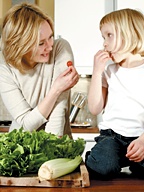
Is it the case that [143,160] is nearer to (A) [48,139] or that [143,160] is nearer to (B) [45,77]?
(A) [48,139]

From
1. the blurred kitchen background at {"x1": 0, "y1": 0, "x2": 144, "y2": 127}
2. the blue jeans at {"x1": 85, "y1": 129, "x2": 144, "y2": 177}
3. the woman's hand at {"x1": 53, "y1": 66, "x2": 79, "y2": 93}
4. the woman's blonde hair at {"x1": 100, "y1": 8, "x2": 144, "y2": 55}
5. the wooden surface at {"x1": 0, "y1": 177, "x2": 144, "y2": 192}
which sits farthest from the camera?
the blurred kitchen background at {"x1": 0, "y1": 0, "x2": 144, "y2": 127}

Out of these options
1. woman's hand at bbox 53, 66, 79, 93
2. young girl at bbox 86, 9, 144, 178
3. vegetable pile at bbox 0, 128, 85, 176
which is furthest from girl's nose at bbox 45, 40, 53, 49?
vegetable pile at bbox 0, 128, 85, 176

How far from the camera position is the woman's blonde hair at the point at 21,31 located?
2076 millimetres

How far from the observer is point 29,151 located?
4.37ft

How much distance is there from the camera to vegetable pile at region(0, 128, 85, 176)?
1.29 m

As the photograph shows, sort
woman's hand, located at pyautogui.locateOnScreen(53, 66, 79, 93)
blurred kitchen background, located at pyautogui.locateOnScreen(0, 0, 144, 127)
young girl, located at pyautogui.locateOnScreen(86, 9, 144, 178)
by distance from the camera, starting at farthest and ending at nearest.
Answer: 1. blurred kitchen background, located at pyautogui.locateOnScreen(0, 0, 144, 127)
2. woman's hand, located at pyautogui.locateOnScreen(53, 66, 79, 93)
3. young girl, located at pyautogui.locateOnScreen(86, 9, 144, 178)

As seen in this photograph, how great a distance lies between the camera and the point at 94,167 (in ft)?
4.89

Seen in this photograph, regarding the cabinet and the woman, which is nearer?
the woman

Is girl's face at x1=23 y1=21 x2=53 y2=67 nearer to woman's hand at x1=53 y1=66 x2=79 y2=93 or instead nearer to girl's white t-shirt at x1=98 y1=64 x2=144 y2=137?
woman's hand at x1=53 y1=66 x2=79 y2=93

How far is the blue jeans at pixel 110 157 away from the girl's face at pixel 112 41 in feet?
1.03

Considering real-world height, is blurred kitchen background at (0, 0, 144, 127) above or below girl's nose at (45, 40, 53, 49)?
below

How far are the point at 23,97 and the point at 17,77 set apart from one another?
0.10 m

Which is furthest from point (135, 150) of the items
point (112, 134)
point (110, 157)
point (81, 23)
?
point (81, 23)

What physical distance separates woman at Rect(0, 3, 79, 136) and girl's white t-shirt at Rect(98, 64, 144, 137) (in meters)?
0.36
